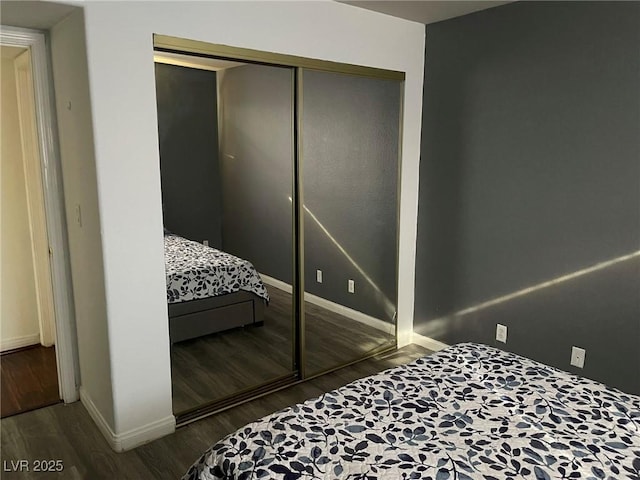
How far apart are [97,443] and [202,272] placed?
102cm

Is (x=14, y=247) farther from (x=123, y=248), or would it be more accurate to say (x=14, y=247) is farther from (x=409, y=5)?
(x=409, y=5)

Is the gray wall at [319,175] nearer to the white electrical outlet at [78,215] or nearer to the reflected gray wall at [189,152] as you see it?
the reflected gray wall at [189,152]

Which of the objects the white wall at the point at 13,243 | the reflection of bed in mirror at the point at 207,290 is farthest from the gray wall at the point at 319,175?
the white wall at the point at 13,243

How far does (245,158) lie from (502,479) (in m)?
2.13

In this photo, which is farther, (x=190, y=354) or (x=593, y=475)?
(x=190, y=354)

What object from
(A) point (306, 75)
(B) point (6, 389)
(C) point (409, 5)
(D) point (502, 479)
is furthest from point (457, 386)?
(B) point (6, 389)

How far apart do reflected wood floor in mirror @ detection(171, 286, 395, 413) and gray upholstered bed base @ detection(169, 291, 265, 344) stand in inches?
1.7

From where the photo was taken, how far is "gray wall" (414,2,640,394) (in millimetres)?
2637

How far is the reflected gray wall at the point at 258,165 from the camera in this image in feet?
9.36

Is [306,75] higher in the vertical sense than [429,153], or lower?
higher

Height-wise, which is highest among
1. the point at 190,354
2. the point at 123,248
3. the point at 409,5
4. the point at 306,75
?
the point at 409,5

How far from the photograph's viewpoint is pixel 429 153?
3.59 meters

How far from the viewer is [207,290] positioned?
116 inches

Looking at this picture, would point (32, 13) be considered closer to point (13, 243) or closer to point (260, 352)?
point (13, 243)
